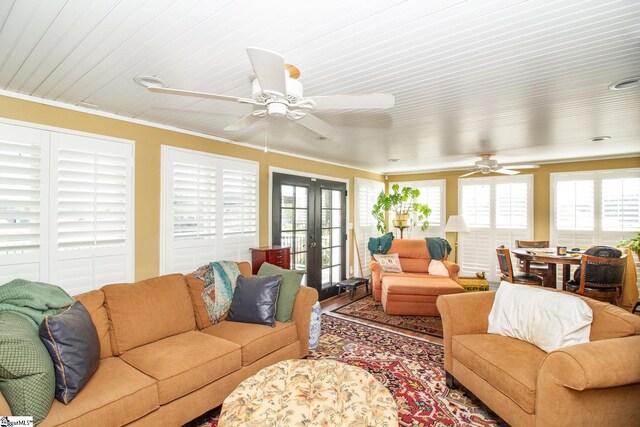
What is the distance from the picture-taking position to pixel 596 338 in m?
2.00

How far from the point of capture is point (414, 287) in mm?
4348

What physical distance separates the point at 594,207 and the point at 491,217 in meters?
1.57

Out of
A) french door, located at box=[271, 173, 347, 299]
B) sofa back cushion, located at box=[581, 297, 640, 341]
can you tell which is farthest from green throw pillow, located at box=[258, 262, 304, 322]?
sofa back cushion, located at box=[581, 297, 640, 341]

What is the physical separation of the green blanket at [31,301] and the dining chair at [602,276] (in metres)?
5.25

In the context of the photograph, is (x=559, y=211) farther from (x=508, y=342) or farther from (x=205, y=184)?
(x=205, y=184)

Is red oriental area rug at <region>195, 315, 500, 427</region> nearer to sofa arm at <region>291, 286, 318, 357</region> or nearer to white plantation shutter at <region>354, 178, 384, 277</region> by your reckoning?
sofa arm at <region>291, 286, 318, 357</region>

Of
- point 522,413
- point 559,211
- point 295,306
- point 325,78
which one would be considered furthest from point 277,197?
point 559,211

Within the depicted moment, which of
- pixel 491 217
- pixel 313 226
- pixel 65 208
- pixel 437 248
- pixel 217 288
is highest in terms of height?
pixel 65 208

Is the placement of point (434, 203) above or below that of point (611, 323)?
above

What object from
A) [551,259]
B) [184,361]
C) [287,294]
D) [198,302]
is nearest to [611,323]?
[287,294]

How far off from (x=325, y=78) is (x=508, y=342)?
2.29 metres

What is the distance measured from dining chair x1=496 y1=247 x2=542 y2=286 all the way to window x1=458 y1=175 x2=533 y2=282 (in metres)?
1.60

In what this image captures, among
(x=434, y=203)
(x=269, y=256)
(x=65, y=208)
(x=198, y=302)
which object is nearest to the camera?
(x=65, y=208)

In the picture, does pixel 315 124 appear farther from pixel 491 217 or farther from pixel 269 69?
pixel 491 217
